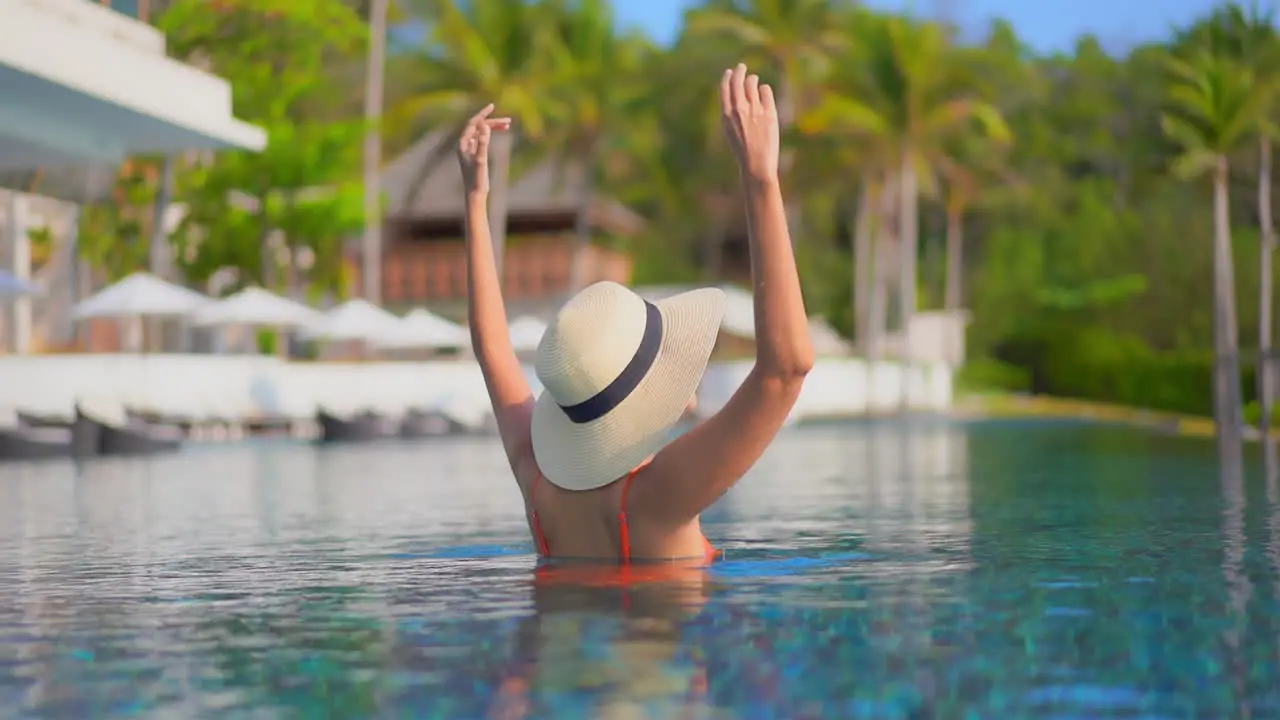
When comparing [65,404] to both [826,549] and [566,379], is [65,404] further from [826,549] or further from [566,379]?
[566,379]

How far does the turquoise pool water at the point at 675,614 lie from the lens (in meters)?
5.40

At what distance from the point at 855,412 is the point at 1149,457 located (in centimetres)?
3069

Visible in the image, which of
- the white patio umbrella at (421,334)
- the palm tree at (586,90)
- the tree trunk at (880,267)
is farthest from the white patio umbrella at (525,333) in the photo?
the palm tree at (586,90)

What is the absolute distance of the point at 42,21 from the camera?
72.5 feet

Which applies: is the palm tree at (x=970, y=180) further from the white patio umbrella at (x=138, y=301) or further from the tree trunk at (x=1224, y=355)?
the white patio umbrella at (x=138, y=301)

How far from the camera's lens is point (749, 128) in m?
6.07

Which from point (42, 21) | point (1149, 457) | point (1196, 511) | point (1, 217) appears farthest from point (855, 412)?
point (1196, 511)

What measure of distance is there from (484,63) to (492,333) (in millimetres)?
48902

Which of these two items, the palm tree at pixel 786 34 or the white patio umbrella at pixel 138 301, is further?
the palm tree at pixel 786 34

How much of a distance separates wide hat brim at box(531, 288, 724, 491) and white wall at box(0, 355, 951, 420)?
20.7 meters

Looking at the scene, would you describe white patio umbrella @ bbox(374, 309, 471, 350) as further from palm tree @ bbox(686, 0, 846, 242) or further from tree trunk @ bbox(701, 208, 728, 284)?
tree trunk @ bbox(701, 208, 728, 284)

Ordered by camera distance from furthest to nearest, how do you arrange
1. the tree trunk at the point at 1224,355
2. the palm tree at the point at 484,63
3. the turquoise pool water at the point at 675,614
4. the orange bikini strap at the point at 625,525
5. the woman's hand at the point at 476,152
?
the palm tree at the point at 484,63 → the tree trunk at the point at 1224,355 → the woman's hand at the point at 476,152 → the orange bikini strap at the point at 625,525 → the turquoise pool water at the point at 675,614

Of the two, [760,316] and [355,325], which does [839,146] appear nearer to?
[355,325]

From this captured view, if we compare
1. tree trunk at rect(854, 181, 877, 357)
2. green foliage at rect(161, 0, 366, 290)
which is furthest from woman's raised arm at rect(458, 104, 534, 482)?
tree trunk at rect(854, 181, 877, 357)
